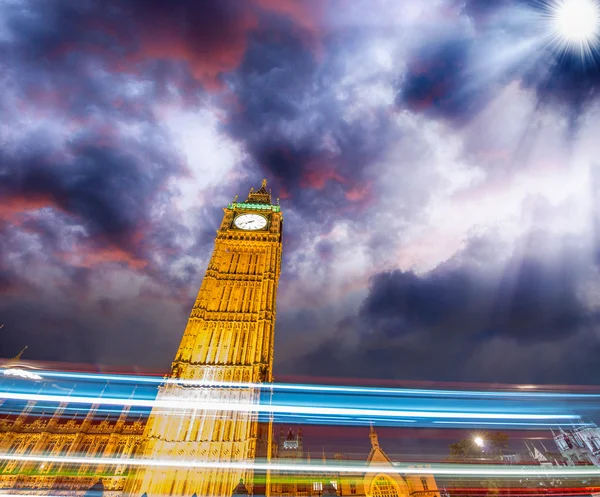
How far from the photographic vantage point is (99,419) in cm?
3628

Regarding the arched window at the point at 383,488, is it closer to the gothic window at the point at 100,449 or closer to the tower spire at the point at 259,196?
the gothic window at the point at 100,449

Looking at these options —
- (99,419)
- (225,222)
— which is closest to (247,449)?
(99,419)

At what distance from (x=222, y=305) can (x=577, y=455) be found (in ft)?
154

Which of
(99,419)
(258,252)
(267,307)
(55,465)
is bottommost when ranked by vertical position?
(55,465)

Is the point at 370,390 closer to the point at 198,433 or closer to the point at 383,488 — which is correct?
the point at 198,433

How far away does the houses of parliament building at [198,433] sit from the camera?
26.7 meters

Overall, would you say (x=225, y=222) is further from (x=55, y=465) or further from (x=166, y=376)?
(x=55, y=465)

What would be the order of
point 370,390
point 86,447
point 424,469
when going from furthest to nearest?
point 86,447
point 370,390
point 424,469

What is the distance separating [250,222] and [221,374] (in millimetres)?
24610

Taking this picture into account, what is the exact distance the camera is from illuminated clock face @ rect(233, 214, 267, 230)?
49.2 meters

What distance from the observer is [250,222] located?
49.8 m

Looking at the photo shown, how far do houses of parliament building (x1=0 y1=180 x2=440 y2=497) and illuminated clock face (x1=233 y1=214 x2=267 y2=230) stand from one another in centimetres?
900

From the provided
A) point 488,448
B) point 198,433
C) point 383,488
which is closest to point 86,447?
point 198,433

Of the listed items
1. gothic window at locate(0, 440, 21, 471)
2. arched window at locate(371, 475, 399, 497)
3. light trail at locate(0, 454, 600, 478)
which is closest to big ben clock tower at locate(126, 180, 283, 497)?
light trail at locate(0, 454, 600, 478)
